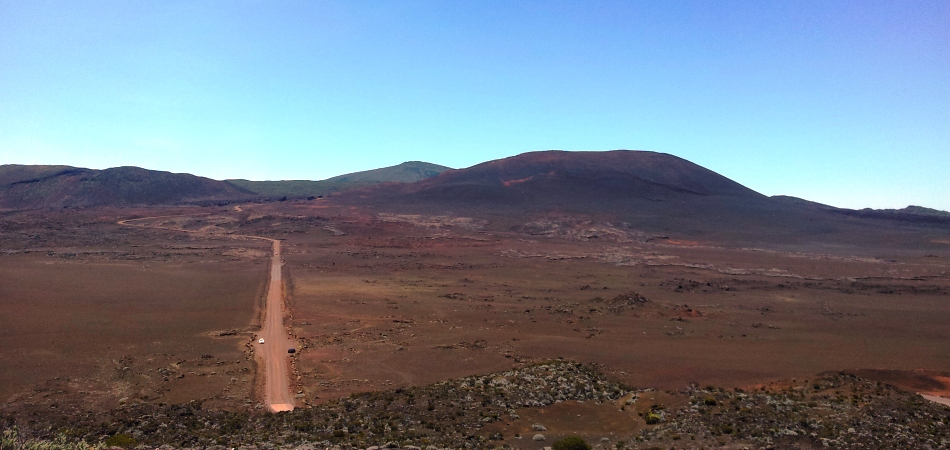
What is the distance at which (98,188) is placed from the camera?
118812 millimetres

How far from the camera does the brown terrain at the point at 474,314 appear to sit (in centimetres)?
2228

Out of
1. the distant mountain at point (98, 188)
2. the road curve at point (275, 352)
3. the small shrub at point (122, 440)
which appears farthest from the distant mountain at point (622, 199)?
the small shrub at point (122, 440)

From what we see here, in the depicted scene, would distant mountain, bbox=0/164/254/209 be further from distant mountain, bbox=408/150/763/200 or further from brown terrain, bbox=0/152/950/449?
distant mountain, bbox=408/150/763/200

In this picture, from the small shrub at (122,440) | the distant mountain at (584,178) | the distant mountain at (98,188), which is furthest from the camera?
the distant mountain at (98,188)

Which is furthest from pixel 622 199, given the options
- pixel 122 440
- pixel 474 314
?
pixel 122 440

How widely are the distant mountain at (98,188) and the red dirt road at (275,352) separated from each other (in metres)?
93.8

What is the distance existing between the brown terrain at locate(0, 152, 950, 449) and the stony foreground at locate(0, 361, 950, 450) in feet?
0.88

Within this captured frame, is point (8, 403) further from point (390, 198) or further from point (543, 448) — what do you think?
point (390, 198)

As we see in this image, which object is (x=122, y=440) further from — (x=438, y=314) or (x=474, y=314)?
(x=474, y=314)

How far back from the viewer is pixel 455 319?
117 feet

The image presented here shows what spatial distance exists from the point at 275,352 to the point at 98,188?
116 metres

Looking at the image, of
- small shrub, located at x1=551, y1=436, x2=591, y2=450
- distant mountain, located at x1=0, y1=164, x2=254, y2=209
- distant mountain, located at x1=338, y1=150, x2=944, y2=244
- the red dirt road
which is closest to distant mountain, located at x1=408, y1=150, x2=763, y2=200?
distant mountain, located at x1=338, y1=150, x2=944, y2=244

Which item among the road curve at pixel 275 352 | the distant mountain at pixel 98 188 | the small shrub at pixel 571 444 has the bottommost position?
the road curve at pixel 275 352

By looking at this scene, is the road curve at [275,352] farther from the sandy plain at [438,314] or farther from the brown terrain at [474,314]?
the sandy plain at [438,314]
